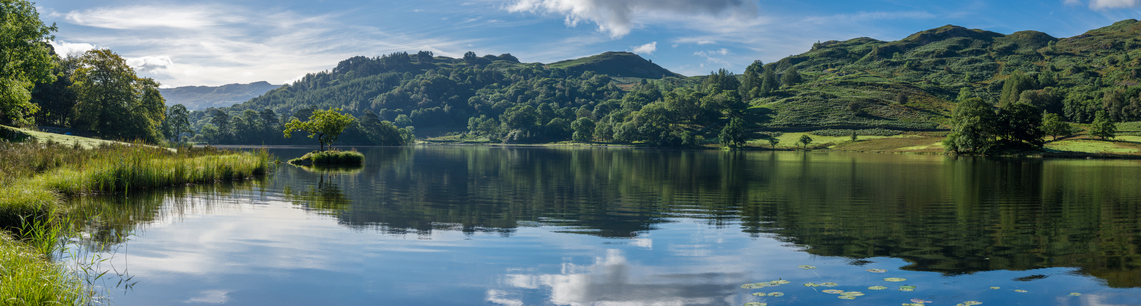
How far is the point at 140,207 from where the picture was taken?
864 inches

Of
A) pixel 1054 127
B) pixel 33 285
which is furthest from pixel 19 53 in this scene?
pixel 1054 127

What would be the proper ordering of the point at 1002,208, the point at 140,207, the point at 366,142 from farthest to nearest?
the point at 366,142 < the point at 1002,208 < the point at 140,207

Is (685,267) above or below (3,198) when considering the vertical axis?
below

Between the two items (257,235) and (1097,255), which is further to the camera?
(257,235)

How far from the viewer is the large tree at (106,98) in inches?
2918

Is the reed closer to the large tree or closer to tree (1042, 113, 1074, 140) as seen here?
the large tree

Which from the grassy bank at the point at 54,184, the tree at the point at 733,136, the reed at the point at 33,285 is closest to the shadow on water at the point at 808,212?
the grassy bank at the point at 54,184

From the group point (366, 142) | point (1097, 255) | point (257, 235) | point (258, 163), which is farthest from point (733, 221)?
point (366, 142)

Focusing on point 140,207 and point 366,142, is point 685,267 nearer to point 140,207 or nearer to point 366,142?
point 140,207

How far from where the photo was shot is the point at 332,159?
2311 inches

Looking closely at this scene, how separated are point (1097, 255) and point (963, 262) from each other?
4563 millimetres

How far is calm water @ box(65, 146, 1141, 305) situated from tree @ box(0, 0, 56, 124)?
2259cm

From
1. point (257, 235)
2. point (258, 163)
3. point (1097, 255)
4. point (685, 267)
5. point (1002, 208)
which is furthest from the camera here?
point (258, 163)

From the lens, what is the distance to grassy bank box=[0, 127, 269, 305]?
28.1ft
